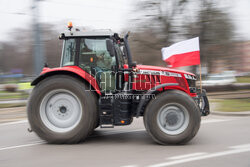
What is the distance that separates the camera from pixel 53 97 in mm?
5289

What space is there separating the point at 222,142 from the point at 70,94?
3459mm

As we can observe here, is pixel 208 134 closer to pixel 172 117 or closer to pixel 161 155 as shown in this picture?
pixel 172 117

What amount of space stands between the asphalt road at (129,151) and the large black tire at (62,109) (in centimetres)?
26

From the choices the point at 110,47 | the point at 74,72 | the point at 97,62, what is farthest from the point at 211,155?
the point at 74,72

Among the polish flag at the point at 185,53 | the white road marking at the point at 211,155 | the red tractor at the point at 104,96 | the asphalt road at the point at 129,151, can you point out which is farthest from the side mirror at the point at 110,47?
the white road marking at the point at 211,155

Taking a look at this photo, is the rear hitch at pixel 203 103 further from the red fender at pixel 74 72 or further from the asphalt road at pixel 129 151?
the red fender at pixel 74 72

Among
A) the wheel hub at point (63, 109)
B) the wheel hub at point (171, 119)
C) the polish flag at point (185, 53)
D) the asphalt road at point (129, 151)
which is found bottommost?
the asphalt road at point (129, 151)

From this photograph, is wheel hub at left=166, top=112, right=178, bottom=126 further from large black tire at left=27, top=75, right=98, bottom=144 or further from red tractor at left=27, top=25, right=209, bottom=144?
large black tire at left=27, top=75, right=98, bottom=144

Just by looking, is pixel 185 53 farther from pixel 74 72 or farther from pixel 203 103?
pixel 74 72

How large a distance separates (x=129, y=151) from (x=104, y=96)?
128cm

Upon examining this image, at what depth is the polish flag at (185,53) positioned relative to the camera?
18.2ft

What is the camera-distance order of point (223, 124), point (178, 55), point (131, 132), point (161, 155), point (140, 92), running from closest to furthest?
point (161, 155) < point (140, 92) < point (178, 55) < point (131, 132) < point (223, 124)

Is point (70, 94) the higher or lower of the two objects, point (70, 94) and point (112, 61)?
the lower

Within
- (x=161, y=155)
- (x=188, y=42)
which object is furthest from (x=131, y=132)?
(x=188, y=42)
